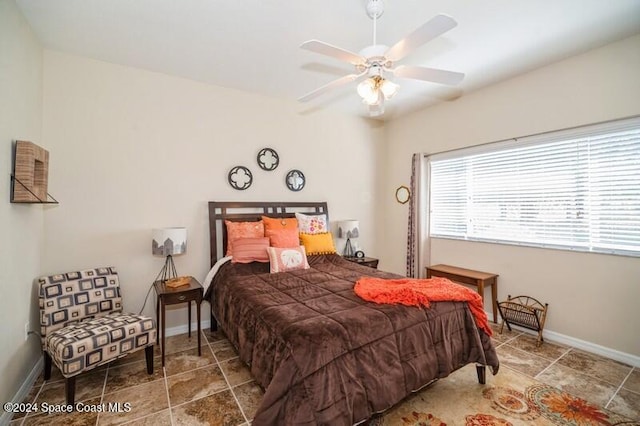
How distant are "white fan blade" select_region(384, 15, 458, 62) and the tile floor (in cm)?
254

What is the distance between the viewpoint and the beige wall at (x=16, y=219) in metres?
1.88

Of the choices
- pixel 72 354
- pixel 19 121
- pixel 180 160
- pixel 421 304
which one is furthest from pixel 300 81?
pixel 72 354

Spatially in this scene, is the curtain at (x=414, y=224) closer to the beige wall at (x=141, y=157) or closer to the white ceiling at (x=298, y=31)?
the white ceiling at (x=298, y=31)

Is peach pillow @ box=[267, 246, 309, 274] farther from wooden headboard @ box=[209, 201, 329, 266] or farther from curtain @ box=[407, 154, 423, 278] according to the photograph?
curtain @ box=[407, 154, 423, 278]

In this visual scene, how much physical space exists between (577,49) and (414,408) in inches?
135

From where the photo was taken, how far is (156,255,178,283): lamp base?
10.3ft

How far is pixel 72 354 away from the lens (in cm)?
194

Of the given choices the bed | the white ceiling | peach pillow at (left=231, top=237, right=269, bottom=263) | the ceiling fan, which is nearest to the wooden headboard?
peach pillow at (left=231, top=237, right=269, bottom=263)

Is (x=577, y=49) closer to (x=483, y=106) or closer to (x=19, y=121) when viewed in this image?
(x=483, y=106)

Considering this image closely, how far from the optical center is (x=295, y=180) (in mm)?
4031

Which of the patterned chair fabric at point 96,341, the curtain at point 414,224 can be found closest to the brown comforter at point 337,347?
the patterned chair fabric at point 96,341

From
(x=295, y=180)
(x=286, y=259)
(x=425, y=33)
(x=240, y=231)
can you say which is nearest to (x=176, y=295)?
(x=240, y=231)

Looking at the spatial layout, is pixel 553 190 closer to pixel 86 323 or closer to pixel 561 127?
pixel 561 127

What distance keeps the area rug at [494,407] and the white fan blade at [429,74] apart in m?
2.25
